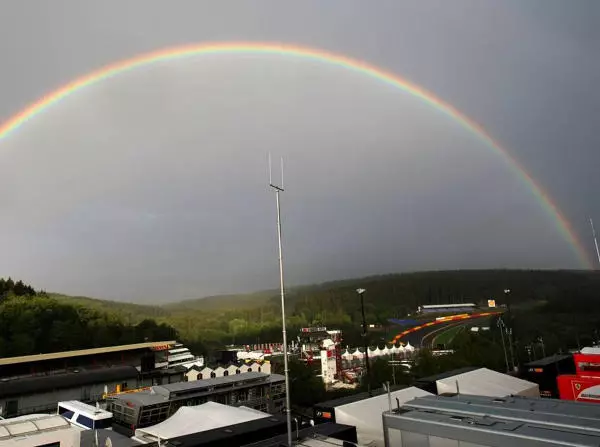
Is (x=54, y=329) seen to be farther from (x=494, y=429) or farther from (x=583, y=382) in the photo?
(x=494, y=429)

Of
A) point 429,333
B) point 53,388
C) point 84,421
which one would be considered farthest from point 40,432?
point 429,333

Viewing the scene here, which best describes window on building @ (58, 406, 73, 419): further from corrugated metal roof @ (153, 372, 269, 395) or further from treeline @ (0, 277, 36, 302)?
treeline @ (0, 277, 36, 302)

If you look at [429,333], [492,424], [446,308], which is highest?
[492,424]

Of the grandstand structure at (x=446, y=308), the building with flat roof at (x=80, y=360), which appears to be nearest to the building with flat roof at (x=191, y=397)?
the building with flat roof at (x=80, y=360)

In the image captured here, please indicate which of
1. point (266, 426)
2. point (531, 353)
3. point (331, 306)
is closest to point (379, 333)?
point (331, 306)

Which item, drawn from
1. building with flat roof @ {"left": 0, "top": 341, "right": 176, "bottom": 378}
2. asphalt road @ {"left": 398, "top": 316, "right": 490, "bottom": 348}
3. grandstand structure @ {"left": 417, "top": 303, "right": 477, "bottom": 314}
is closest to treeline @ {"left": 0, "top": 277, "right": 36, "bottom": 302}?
building with flat roof @ {"left": 0, "top": 341, "right": 176, "bottom": 378}

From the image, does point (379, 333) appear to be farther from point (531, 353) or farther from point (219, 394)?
point (219, 394)
